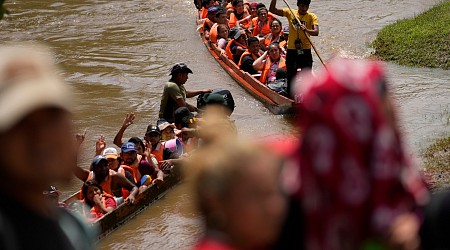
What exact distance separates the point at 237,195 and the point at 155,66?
581 inches

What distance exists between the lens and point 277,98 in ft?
40.6

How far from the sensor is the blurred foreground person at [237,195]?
180 centimetres

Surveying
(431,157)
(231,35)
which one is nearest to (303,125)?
(431,157)

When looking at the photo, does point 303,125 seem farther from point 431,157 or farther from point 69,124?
point 431,157

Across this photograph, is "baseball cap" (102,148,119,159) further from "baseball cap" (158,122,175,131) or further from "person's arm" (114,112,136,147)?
"baseball cap" (158,122,175,131)

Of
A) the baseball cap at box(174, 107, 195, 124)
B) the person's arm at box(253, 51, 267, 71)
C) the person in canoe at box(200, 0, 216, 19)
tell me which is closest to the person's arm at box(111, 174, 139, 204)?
the baseball cap at box(174, 107, 195, 124)

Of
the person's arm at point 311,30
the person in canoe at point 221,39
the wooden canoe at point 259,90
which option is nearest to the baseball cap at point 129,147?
the person's arm at point 311,30

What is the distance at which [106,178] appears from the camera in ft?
28.1

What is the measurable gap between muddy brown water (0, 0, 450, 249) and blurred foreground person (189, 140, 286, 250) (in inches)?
218

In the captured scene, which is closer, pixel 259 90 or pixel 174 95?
pixel 174 95

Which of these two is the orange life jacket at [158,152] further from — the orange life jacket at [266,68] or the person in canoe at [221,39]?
the person in canoe at [221,39]

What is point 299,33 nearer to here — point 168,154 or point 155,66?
point 168,154

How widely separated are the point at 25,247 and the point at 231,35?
45.5 ft

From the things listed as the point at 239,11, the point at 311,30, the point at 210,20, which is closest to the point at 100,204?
the point at 311,30
